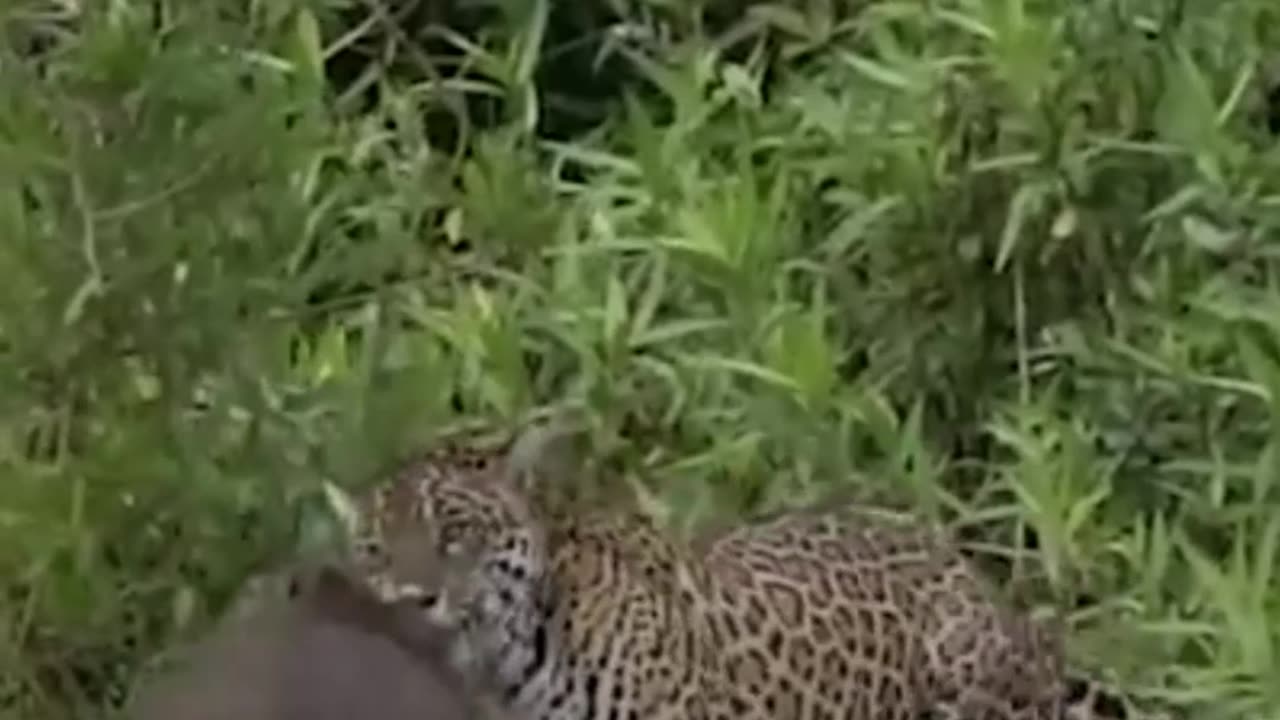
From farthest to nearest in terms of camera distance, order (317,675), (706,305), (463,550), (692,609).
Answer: (706,305) < (692,609) < (463,550) < (317,675)

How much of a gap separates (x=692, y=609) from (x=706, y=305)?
854mm

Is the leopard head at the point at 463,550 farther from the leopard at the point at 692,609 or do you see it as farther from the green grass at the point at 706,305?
the green grass at the point at 706,305

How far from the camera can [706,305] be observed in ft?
16.4

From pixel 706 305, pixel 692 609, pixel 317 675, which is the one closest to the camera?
pixel 317 675

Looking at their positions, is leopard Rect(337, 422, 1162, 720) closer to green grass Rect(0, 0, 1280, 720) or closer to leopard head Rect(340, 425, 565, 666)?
leopard head Rect(340, 425, 565, 666)

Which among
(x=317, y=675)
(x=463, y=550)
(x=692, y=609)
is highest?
(x=317, y=675)

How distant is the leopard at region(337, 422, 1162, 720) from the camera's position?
3.99 meters

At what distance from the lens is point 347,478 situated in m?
4.53

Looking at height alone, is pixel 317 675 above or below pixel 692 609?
above

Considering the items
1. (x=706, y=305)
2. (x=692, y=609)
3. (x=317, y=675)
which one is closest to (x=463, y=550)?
(x=692, y=609)

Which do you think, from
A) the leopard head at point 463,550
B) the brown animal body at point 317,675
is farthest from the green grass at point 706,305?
the brown animal body at point 317,675

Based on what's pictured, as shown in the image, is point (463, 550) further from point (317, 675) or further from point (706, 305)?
point (317, 675)

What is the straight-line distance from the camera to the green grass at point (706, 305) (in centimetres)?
445

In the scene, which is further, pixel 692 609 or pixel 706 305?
pixel 706 305
